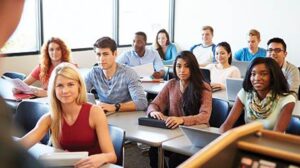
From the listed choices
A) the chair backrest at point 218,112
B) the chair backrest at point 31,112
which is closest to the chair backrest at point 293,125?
the chair backrest at point 218,112

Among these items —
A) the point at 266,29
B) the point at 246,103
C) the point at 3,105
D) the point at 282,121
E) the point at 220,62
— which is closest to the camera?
the point at 3,105

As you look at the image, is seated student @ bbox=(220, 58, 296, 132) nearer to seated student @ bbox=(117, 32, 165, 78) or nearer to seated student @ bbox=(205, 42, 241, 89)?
seated student @ bbox=(205, 42, 241, 89)

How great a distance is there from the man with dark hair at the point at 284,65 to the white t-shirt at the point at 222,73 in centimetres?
43

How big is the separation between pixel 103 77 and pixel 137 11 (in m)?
4.05

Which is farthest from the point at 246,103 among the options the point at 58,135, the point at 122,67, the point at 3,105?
the point at 3,105

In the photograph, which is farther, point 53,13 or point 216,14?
point 216,14

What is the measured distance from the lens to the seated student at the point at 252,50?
5645 mm

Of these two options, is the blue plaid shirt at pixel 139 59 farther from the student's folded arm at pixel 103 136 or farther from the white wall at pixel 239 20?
the student's folded arm at pixel 103 136

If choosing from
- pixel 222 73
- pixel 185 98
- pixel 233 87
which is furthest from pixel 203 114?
pixel 222 73

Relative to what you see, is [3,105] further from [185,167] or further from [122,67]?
[122,67]

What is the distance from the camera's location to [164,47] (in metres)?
6.84

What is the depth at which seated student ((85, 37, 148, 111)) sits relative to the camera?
3.39 metres

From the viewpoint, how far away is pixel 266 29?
6.96 metres

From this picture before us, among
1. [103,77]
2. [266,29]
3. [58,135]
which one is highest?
[266,29]
